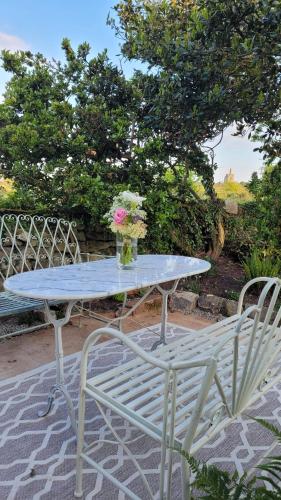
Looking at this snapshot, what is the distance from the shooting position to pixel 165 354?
1.68 meters

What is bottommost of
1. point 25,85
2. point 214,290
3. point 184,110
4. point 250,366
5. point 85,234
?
point 214,290

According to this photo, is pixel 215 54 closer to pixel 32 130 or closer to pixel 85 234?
pixel 32 130

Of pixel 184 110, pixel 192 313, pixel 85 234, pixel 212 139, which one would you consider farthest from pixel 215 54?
pixel 192 313

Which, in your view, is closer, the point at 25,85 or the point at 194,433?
the point at 194,433

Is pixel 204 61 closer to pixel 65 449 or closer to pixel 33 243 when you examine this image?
pixel 33 243

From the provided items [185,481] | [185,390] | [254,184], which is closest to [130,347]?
[185,481]

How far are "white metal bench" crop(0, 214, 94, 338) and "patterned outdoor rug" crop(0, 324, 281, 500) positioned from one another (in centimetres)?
121

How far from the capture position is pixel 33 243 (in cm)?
335

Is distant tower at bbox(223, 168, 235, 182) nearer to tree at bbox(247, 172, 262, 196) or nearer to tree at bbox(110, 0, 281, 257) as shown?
tree at bbox(247, 172, 262, 196)

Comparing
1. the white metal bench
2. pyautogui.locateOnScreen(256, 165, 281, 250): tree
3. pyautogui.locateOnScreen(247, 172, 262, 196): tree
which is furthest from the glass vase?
pyautogui.locateOnScreen(247, 172, 262, 196): tree

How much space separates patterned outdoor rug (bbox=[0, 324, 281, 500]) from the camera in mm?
1457

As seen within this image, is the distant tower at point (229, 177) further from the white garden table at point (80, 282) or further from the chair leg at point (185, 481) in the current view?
the chair leg at point (185, 481)

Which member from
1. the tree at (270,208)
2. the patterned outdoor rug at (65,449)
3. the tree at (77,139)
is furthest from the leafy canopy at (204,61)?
the patterned outdoor rug at (65,449)

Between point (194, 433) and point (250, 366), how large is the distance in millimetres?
330
